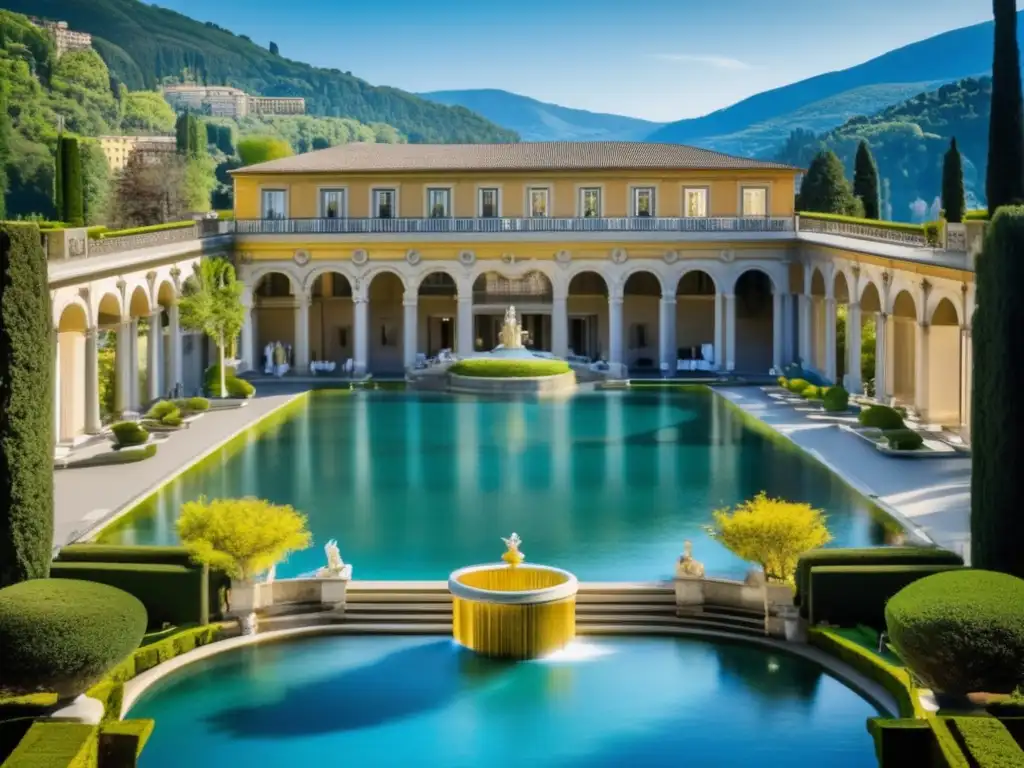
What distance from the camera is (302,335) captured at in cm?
5822

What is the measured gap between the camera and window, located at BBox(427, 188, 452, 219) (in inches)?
2344

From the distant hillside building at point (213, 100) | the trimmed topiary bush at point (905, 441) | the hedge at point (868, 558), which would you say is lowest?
the hedge at point (868, 558)

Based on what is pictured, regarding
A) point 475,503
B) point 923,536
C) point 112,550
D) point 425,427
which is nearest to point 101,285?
point 425,427

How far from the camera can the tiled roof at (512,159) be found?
5872 centimetres

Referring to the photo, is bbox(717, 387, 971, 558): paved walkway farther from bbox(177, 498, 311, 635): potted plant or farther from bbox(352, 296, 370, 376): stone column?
bbox(352, 296, 370, 376): stone column

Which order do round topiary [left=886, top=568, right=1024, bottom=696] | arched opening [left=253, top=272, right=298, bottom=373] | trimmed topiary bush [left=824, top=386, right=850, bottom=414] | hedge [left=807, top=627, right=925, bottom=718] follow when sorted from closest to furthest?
round topiary [left=886, top=568, right=1024, bottom=696], hedge [left=807, top=627, right=925, bottom=718], trimmed topiary bush [left=824, top=386, right=850, bottom=414], arched opening [left=253, top=272, right=298, bottom=373]

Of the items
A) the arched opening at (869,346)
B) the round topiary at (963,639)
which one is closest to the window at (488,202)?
the arched opening at (869,346)

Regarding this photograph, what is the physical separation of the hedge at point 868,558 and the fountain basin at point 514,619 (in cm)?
319

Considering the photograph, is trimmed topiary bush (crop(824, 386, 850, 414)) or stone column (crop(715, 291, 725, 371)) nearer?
trimmed topiary bush (crop(824, 386, 850, 414))

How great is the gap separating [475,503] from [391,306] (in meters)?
31.3

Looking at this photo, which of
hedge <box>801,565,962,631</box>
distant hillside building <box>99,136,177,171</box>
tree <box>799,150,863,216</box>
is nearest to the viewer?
hedge <box>801,565,962,631</box>

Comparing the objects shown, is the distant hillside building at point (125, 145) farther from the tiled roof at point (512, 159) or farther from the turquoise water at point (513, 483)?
the turquoise water at point (513, 483)

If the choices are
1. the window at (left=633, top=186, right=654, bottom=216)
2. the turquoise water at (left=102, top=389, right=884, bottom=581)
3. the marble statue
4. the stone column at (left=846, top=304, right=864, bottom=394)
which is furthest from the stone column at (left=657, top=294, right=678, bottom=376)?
the marble statue

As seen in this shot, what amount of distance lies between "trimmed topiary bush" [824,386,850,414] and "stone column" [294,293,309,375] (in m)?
20.9
